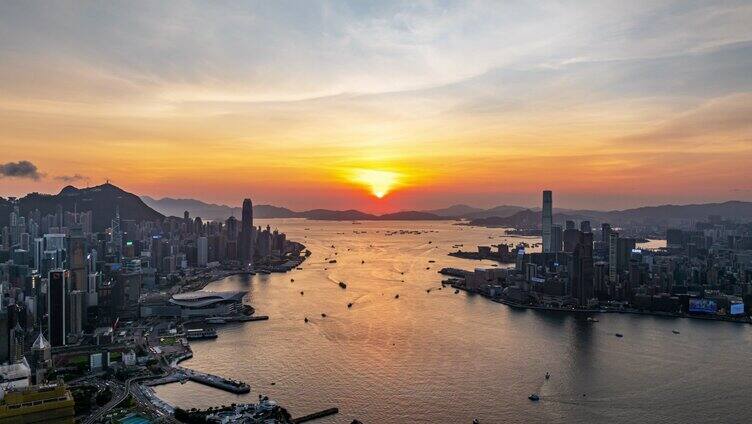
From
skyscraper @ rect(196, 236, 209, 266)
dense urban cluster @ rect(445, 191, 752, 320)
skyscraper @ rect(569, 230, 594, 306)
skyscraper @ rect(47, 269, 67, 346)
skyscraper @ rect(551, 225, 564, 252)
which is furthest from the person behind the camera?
skyscraper @ rect(551, 225, 564, 252)

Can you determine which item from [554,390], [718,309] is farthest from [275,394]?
[718,309]

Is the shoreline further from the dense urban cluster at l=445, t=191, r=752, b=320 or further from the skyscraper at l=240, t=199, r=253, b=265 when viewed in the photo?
the skyscraper at l=240, t=199, r=253, b=265

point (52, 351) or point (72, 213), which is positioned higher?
point (72, 213)

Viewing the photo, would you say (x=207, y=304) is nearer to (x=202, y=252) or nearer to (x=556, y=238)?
(x=202, y=252)

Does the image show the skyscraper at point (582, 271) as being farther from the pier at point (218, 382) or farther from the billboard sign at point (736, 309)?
the pier at point (218, 382)

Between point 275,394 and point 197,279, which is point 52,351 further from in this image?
point 197,279

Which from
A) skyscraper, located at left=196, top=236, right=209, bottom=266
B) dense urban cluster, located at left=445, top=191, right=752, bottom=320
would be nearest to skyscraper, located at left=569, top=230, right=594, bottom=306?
dense urban cluster, located at left=445, top=191, right=752, bottom=320

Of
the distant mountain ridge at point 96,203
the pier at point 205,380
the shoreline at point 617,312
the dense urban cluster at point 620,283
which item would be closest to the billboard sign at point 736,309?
the dense urban cluster at point 620,283
